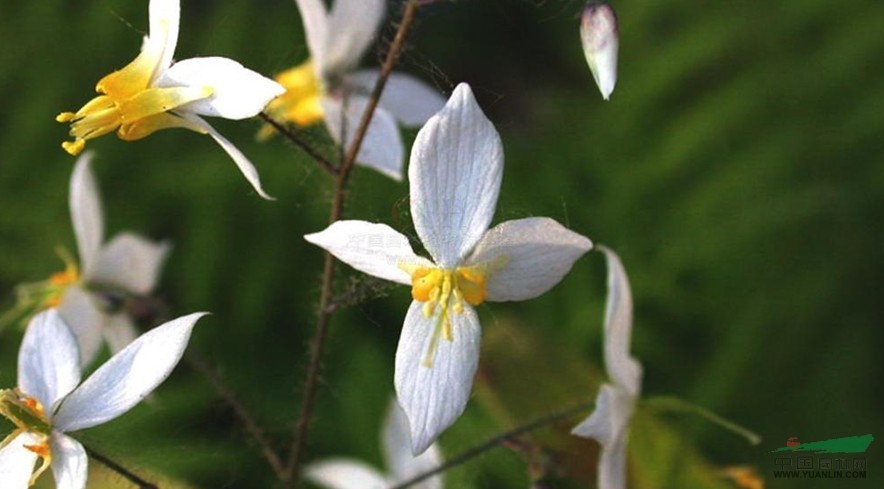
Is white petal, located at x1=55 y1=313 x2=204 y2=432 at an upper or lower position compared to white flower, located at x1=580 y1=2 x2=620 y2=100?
lower

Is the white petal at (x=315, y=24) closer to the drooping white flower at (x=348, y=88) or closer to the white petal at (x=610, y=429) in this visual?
the drooping white flower at (x=348, y=88)

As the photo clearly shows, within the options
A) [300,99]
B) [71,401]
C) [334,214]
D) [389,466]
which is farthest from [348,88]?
[389,466]

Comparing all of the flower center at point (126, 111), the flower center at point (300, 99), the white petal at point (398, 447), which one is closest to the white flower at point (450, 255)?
the flower center at point (126, 111)

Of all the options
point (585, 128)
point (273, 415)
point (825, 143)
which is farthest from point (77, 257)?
point (825, 143)

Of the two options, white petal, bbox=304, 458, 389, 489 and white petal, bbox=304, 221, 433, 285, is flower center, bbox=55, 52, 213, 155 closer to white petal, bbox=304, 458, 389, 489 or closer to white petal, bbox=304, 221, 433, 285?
white petal, bbox=304, 221, 433, 285

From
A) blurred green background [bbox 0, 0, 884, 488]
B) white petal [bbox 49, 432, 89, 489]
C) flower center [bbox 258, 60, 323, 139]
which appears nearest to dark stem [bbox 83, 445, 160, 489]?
white petal [bbox 49, 432, 89, 489]
